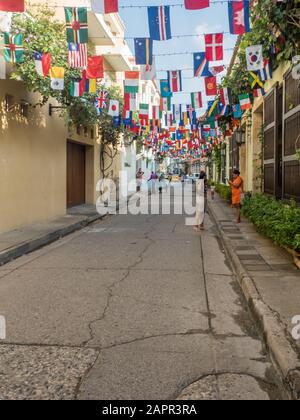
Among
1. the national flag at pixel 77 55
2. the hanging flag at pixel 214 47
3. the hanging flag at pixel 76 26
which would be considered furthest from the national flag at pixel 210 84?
the hanging flag at pixel 76 26

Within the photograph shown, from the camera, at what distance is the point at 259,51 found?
10.4 meters

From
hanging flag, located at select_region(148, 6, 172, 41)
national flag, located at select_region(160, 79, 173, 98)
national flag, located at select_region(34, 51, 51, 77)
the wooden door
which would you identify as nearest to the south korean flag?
hanging flag, located at select_region(148, 6, 172, 41)

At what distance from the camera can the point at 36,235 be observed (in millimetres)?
11406

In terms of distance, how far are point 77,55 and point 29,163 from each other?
3.61 meters

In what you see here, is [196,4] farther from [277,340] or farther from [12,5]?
[277,340]

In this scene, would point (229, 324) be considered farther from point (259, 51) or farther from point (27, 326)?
point (259, 51)

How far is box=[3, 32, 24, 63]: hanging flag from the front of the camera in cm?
1032

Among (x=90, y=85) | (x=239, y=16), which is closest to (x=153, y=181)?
(x=90, y=85)

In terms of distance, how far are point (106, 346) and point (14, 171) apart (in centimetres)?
883

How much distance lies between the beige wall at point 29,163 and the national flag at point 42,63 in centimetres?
134

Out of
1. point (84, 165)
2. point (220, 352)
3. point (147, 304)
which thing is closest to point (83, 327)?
point (147, 304)

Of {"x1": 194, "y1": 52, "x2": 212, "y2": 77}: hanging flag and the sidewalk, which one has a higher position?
{"x1": 194, "y1": 52, "x2": 212, "y2": 77}: hanging flag

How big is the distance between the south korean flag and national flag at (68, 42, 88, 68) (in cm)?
404

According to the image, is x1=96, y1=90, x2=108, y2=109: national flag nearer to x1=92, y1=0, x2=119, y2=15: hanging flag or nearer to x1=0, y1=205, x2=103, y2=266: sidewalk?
x1=0, y1=205, x2=103, y2=266: sidewalk
